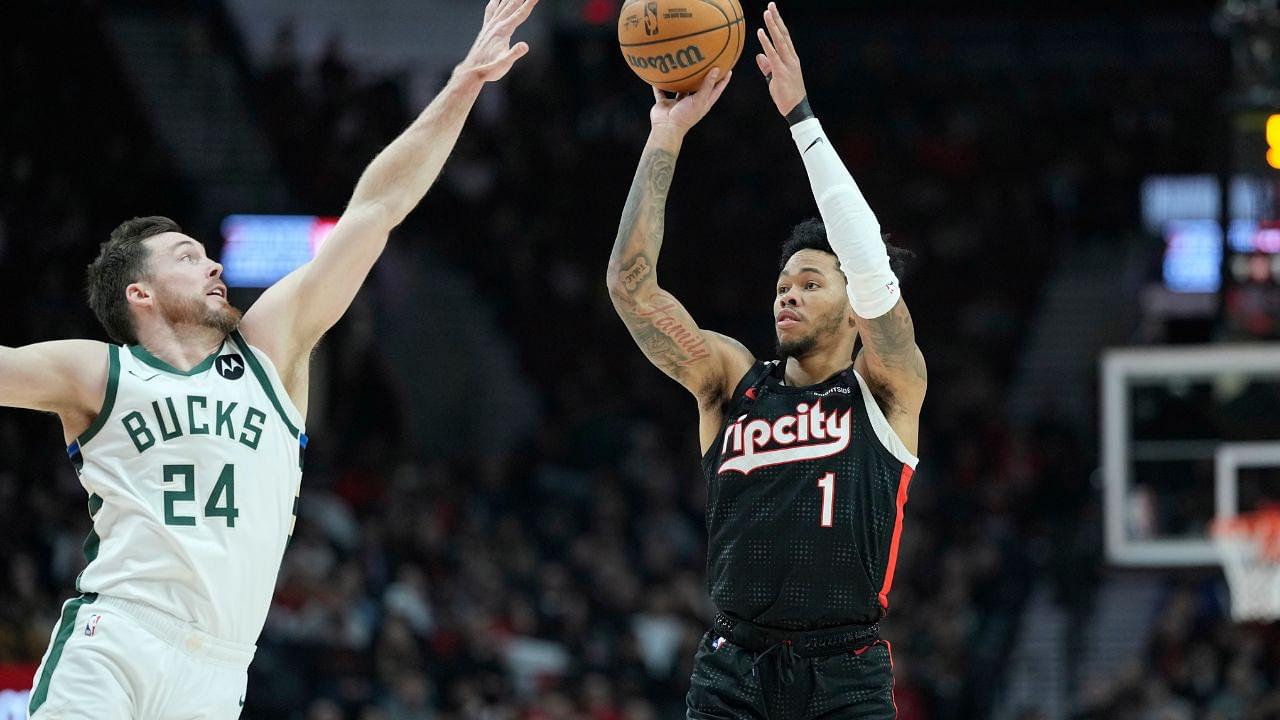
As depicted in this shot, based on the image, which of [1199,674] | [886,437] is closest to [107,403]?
[886,437]

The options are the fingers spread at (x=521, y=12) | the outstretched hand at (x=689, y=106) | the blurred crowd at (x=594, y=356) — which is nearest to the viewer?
the fingers spread at (x=521, y=12)

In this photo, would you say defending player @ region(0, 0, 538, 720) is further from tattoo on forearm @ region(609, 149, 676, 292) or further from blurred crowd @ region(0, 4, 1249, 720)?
blurred crowd @ region(0, 4, 1249, 720)

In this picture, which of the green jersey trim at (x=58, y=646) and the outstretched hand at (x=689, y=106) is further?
the outstretched hand at (x=689, y=106)

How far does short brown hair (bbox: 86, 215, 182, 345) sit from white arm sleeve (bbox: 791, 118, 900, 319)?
6.52ft

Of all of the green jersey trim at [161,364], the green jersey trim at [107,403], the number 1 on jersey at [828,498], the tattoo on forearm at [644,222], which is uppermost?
the tattoo on forearm at [644,222]

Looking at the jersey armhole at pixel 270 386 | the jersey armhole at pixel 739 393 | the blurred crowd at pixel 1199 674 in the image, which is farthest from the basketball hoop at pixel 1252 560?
the jersey armhole at pixel 270 386

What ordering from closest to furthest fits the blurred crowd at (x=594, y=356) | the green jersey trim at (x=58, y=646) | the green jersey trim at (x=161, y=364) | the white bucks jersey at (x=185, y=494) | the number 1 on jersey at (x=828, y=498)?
the green jersey trim at (x=58, y=646) → the white bucks jersey at (x=185, y=494) → the green jersey trim at (x=161, y=364) → the number 1 on jersey at (x=828, y=498) → the blurred crowd at (x=594, y=356)

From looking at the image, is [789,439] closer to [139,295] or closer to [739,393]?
[739,393]

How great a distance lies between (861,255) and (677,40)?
1.08 metres

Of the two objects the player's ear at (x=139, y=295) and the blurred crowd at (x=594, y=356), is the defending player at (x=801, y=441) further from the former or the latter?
the blurred crowd at (x=594, y=356)

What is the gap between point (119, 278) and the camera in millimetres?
4820

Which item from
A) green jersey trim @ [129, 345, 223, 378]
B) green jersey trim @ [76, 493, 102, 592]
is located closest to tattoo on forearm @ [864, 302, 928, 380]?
green jersey trim @ [129, 345, 223, 378]

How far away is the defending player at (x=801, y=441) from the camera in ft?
16.3

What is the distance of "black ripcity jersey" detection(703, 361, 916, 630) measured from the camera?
499 cm
